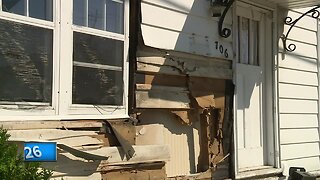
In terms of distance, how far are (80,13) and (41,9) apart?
0.46 meters

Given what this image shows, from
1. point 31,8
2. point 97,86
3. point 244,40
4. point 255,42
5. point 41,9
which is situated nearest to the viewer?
point 31,8

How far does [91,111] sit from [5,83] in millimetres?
992

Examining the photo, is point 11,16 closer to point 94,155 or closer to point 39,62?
point 39,62

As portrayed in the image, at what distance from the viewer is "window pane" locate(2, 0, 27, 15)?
173 inches

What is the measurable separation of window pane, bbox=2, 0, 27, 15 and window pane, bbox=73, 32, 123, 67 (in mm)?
616

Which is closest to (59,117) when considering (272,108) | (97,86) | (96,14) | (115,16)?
(97,86)

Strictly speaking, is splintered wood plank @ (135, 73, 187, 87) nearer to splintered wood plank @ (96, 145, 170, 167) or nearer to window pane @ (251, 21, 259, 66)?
splintered wood plank @ (96, 145, 170, 167)

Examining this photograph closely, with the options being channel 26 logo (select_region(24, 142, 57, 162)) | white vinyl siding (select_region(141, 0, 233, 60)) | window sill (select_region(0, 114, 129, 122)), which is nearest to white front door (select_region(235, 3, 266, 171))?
white vinyl siding (select_region(141, 0, 233, 60))

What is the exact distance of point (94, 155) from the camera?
4844 mm

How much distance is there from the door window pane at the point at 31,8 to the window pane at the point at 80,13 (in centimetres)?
29

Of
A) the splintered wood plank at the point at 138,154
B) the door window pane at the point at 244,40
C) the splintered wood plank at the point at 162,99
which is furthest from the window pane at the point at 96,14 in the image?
the door window pane at the point at 244,40

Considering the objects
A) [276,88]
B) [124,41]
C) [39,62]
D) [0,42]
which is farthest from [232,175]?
[0,42]

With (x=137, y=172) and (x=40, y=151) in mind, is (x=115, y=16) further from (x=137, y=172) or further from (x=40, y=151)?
(x=40, y=151)

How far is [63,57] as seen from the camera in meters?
4.82
